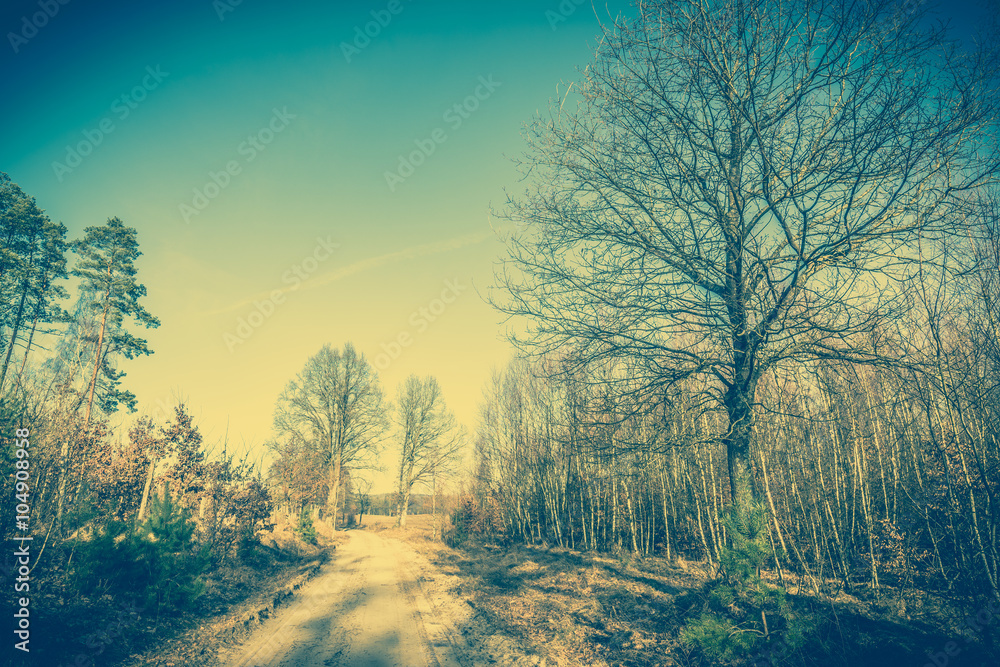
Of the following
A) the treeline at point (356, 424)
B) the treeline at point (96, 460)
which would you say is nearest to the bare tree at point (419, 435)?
the treeline at point (356, 424)

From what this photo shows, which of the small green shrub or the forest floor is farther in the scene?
the small green shrub

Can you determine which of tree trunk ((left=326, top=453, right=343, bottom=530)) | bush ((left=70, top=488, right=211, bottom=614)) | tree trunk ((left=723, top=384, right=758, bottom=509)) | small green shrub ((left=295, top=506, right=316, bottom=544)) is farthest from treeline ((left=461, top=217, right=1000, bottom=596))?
tree trunk ((left=326, top=453, right=343, bottom=530))

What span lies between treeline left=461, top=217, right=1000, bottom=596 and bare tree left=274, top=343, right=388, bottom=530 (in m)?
12.5

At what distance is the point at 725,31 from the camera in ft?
16.2

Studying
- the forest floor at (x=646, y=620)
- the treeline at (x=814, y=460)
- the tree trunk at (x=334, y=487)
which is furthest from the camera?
the tree trunk at (x=334, y=487)

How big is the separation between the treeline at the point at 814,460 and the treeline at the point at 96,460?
20.8 ft

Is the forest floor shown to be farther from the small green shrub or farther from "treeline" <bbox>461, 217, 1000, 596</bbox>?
the small green shrub

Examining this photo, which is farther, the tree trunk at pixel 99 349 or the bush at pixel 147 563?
the tree trunk at pixel 99 349

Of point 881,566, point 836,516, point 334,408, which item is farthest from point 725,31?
point 334,408

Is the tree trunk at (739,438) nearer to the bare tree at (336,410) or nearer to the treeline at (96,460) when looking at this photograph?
the treeline at (96,460)

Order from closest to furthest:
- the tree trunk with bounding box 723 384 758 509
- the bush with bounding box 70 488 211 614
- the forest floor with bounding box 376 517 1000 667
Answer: the forest floor with bounding box 376 517 1000 667
the tree trunk with bounding box 723 384 758 509
the bush with bounding box 70 488 211 614

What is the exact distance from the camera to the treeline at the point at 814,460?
471 cm

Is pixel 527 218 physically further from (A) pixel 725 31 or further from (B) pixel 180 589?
(B) pixel 180 589

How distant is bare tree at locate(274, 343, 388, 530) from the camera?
28797 mm
